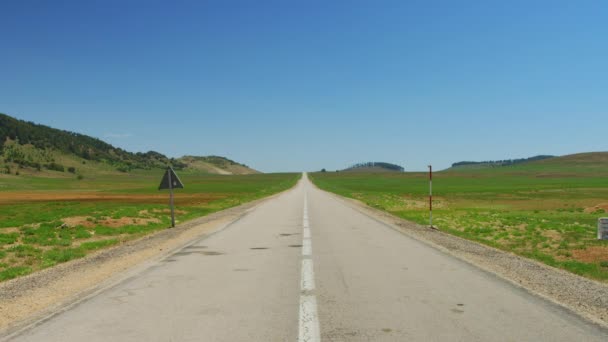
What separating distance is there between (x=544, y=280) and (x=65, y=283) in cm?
937

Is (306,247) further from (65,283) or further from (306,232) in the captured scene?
(65,283)

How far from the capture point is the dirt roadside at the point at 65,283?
6.31 m

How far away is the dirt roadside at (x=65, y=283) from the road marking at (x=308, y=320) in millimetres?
3641

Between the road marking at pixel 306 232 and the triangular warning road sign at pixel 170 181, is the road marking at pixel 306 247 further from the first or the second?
the triangular warning road sign at pixel 170 181

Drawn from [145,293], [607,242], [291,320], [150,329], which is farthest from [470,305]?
[607,242]

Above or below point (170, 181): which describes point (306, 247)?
below

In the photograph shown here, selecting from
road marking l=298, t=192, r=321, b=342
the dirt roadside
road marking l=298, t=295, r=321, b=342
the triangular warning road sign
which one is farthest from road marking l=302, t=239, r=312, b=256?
the triangular warning road sign

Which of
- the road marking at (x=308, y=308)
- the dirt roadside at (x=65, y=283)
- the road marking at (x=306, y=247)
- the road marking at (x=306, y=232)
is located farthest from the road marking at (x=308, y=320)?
the road marking at (x=306, y=232)

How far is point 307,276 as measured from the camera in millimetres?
8562

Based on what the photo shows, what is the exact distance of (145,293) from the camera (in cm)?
731

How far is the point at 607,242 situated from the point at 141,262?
1542cm

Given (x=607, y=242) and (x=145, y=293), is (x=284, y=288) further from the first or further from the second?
(x=607, y=242)

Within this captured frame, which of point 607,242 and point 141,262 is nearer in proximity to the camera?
point 141,262

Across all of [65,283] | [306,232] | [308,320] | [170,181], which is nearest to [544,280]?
[308,320]
